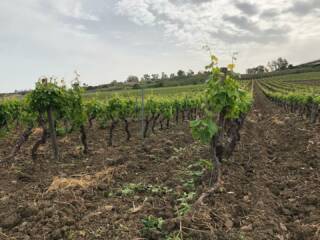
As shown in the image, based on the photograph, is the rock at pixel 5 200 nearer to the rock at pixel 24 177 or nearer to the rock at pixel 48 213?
the rock at pixel 48 213

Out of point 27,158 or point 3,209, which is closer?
point 3,209

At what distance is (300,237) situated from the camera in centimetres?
463

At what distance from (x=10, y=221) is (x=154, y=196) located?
93.5 inches

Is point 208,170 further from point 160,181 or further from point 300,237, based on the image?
point 300,237

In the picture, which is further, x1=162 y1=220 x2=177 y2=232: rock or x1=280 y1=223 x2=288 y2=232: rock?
x1=280 y1=223 x2=288 y2=232: rock

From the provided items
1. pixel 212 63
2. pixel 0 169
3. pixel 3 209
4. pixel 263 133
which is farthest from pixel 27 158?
pixel 263 133

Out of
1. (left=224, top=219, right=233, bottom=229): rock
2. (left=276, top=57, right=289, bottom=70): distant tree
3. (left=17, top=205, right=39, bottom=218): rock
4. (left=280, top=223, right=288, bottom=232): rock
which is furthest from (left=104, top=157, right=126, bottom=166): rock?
(left=276, top=57, right=289, bottom=70): distant tree

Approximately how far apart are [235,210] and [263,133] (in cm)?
940

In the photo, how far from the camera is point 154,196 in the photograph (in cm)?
598


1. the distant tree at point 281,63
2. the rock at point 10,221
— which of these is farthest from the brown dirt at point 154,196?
the distant tree at point 281,63

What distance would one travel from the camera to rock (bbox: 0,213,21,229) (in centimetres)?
496

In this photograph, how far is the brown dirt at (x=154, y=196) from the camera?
4.64 metres

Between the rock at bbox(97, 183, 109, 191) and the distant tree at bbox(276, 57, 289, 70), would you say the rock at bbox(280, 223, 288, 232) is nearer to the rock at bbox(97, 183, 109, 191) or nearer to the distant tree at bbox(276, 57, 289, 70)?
the rock at bbox(97, 183, 109, 191)

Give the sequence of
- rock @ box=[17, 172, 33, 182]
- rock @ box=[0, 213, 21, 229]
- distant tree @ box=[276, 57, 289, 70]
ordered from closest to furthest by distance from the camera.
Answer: rock @ box=[0, 213, 21, 229]
rock @ box=[17, 172, 33, 182]
distant tree @ box=[276, 57, 289, 70]
